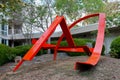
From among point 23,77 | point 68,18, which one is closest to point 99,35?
point 23,77

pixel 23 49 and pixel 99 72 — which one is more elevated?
pixel 99 72

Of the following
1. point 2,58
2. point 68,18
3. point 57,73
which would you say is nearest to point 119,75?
point 57,73

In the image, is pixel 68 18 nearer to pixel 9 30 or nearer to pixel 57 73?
pixel 9 30

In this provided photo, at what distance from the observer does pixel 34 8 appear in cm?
2203

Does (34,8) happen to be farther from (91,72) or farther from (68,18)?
(91,72)

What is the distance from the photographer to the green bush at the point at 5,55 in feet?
47.3

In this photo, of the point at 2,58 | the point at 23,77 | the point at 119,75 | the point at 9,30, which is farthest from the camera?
the point at 9,30

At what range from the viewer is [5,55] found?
15.1 metres

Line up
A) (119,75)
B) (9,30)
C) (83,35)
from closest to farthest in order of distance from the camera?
(119,75)
(83,35)
(9,30)

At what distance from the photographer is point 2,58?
14.5m

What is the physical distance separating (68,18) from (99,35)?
58.4 ft

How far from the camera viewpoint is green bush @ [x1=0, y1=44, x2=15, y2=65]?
47.3ft

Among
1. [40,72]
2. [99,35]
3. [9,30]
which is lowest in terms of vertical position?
[9,30]

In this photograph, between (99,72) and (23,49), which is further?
(23,49)
